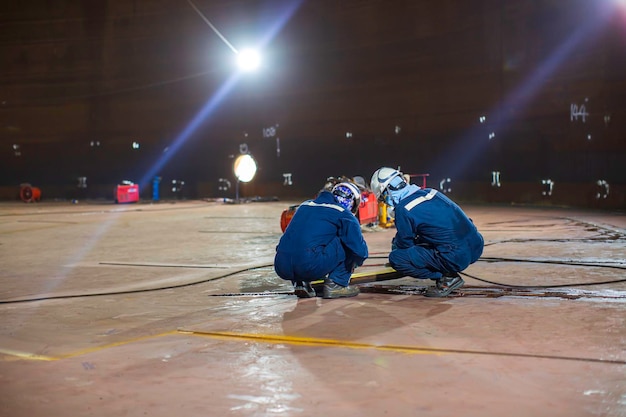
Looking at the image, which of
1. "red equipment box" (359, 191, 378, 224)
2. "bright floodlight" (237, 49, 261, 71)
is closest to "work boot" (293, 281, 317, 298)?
"red equipment box" (359, 191, 378, 224)

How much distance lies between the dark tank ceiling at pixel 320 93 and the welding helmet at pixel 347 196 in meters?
14.0

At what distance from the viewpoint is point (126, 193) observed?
26812 millimetres

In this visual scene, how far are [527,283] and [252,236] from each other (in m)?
6.93

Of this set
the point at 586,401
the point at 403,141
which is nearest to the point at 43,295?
the point at 586,401

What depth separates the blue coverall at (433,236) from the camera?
7242mm

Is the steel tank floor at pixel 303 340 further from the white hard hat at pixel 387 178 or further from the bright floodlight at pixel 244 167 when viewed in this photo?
the bright floodlight at pixel 244 167

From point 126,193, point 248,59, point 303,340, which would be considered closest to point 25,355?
point 303,340

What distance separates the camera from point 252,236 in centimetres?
1401

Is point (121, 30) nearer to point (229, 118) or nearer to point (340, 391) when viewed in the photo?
point (229, 118)

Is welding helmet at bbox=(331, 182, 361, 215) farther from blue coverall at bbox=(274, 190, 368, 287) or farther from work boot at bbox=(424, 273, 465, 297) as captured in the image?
work boot at bbox=(424, 273, 465, 297)

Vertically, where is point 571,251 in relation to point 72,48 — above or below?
below

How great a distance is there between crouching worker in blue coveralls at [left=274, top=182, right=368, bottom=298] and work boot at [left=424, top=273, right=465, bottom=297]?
714mm

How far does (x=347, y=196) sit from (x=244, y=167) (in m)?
18.3

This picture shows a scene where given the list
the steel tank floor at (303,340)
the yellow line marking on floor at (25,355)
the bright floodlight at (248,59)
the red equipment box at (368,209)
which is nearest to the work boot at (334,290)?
the steel tank floor at (303,340)
